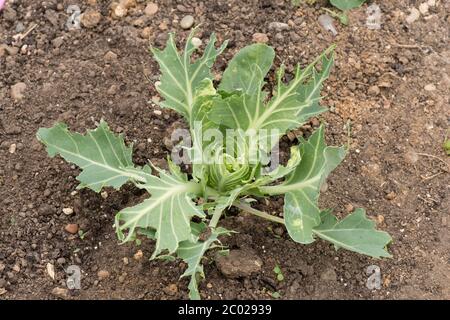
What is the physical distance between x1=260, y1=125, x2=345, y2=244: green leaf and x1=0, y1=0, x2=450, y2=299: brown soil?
0.26 m

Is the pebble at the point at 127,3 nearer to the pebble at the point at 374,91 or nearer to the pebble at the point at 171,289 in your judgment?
the pebble at the point at 374,91

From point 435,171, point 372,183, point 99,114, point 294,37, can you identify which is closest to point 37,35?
point 99,114

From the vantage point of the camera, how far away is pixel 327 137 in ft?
8.71

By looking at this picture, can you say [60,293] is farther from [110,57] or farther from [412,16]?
[412,16]

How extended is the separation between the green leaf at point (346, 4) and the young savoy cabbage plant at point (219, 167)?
2.15 ft

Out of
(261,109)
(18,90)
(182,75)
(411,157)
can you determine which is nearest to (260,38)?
(182,75)

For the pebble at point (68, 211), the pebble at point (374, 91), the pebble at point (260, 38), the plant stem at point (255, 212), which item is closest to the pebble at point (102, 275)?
the pebble at point (68, 211)

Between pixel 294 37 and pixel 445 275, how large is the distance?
3.52ft

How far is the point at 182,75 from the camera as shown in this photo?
7.88 ft

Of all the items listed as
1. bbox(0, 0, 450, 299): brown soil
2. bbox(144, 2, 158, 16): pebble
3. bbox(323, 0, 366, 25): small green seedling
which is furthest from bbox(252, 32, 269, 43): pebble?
bbox(144, 2, 158, 16): pebble

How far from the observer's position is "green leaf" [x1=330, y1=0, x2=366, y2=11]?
2.94 m

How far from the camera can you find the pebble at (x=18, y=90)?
8.96 ft

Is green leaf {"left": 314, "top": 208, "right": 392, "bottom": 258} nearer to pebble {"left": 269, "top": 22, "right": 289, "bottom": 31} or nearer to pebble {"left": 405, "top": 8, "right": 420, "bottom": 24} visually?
pebble {"left": 269, "top": 22, "right": 289, "bottom": 31}

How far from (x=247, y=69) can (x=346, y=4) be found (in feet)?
2.43
